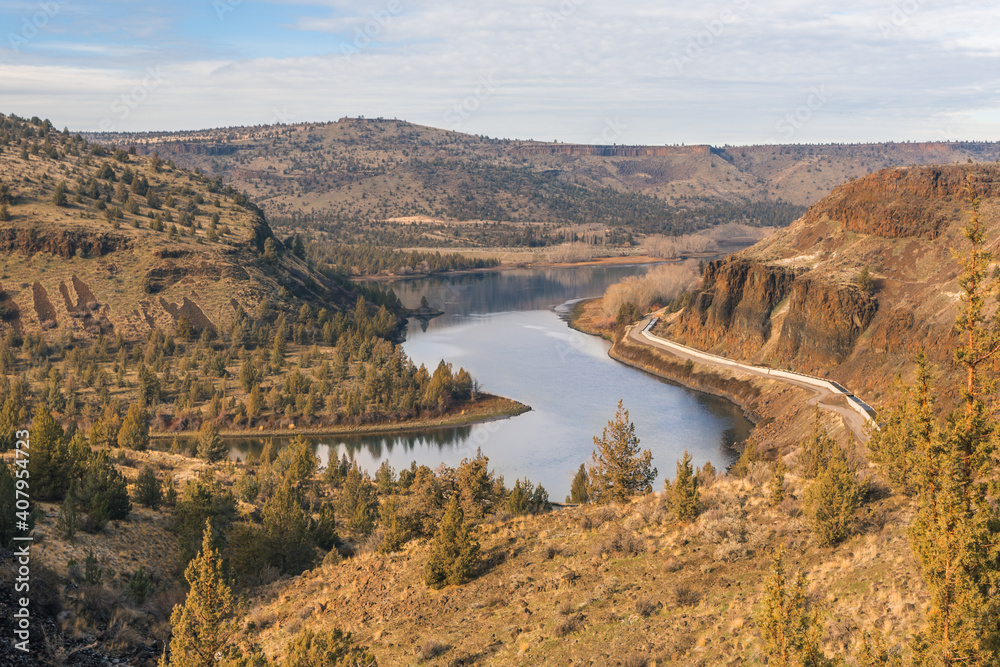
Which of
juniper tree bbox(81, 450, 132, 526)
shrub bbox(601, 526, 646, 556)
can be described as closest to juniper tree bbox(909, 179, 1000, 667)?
shrub bbox(601, 526, 646, 556)

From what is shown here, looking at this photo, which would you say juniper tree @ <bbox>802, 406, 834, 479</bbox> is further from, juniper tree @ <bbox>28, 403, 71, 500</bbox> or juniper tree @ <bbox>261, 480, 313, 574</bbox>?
juniper tree @ <bbox>28, 403, 71, 500</bbox>

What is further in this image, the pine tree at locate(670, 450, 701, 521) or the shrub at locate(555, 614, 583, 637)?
the pine tree at locate(670, 450, 701, 521)

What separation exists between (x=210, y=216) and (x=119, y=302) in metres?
36.6

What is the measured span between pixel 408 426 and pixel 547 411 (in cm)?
1496

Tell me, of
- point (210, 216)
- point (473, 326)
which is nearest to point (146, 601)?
point (473, 326)

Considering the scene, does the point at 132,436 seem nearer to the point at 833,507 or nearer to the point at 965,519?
the point at 833,507

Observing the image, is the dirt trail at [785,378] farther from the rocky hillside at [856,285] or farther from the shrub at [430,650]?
the shrub at [430,650]

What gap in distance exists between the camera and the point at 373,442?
76.2 m

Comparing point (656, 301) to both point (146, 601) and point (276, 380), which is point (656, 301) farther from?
point (146, 601)

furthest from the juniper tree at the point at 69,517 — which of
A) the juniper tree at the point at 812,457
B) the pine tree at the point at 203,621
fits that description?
the juniper tree at the point at 812,457

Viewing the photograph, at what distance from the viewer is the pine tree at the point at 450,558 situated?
23.2 m

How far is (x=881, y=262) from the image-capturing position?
8850 centimetres

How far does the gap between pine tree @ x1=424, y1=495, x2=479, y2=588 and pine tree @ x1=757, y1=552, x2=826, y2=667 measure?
1273 centimetres

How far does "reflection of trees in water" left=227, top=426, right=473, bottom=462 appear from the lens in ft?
240
